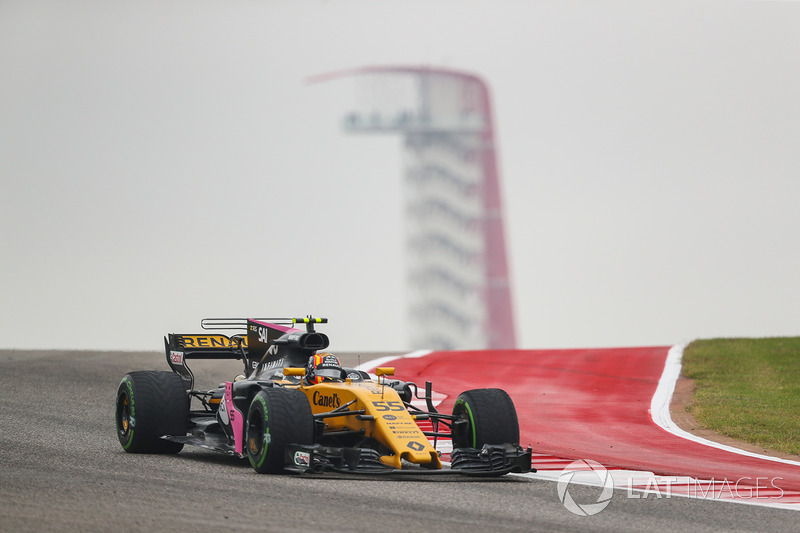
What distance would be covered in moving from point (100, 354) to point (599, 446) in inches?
574

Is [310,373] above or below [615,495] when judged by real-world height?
above

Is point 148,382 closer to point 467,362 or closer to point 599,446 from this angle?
point 599,446

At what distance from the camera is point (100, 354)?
24141 millimetres

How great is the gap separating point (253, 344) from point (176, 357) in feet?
3.35

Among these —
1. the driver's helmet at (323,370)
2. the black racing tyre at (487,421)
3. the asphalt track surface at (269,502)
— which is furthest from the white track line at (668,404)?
the driver's helmet at (323,370)

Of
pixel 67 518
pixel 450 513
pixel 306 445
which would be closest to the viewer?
pixel 67 518

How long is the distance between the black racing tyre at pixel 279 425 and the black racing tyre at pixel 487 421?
1665 millimetres

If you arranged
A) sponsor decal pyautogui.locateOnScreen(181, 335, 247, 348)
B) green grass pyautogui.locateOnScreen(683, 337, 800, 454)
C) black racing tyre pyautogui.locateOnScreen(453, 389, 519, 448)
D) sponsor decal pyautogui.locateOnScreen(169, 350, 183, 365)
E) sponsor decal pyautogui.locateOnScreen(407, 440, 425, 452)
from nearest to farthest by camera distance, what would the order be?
sponsor decal pyautogui.locateOnScreen(407, 440, 425, 452), black racing tyre pyautogui.locateOnScreen(453, 389, 519, 448), sponsor decal pyautogui.locateOnScreen(169, 350, 183, 365), sponsor decal pyautogui.locateOnScreen(181, 335, 247, 348), green grass pyautogui.locateOnScreen(683, 337, 800, 454)

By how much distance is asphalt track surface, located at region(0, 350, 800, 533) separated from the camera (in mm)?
7559

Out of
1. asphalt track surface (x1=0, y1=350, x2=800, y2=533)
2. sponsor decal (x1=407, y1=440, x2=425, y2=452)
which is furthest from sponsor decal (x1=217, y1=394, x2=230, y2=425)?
sponsor decal (x1=407, y1=440, x2=425, y2=452)

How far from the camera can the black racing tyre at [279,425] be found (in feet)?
31.8

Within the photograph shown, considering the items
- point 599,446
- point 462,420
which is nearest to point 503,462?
point 462,420

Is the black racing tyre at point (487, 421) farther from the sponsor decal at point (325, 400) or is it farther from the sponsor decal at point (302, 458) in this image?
the sponsor decal at point (302, 458)

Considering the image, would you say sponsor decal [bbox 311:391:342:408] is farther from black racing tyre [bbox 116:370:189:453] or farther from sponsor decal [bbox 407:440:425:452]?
black racing tyre [bbox 116:370:189:453]
